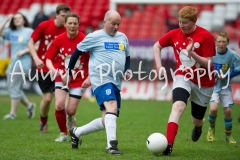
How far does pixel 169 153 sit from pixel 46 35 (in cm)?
394

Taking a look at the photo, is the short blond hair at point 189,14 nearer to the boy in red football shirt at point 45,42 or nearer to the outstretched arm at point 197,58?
the outstretched arm at point 197,58

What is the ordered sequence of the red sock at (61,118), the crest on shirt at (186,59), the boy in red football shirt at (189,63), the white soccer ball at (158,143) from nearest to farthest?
1. the white soccer ball at (158,143)
2. the boy in red football shirt at (189,63)
3. the crest on shirt at (186,59)
4. the red sock at (61,118)

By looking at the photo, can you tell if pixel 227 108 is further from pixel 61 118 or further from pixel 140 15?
pixel 140 15

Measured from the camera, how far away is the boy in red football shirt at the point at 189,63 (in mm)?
7141

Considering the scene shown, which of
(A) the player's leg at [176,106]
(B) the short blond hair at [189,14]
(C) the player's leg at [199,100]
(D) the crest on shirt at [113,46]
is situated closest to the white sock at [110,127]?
(A) the player's leg at [176,106]

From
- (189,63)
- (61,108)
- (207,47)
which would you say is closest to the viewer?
(207,47)

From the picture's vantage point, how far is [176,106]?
281 inches

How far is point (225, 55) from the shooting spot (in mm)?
9445

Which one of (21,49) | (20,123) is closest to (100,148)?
(20,123)

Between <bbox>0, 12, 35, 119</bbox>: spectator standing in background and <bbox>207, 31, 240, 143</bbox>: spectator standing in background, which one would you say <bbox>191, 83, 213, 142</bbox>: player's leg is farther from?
<bbox>0, 12, 35, 119</bbox>: spectator standing in background

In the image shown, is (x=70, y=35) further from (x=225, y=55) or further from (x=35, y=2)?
(x=35, y=2)

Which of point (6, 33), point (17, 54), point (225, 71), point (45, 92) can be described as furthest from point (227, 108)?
point (6, 33)

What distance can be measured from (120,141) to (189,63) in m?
2.14

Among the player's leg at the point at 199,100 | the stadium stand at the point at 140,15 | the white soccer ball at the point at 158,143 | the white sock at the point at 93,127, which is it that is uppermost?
the stadium stand at the point at 140,15
